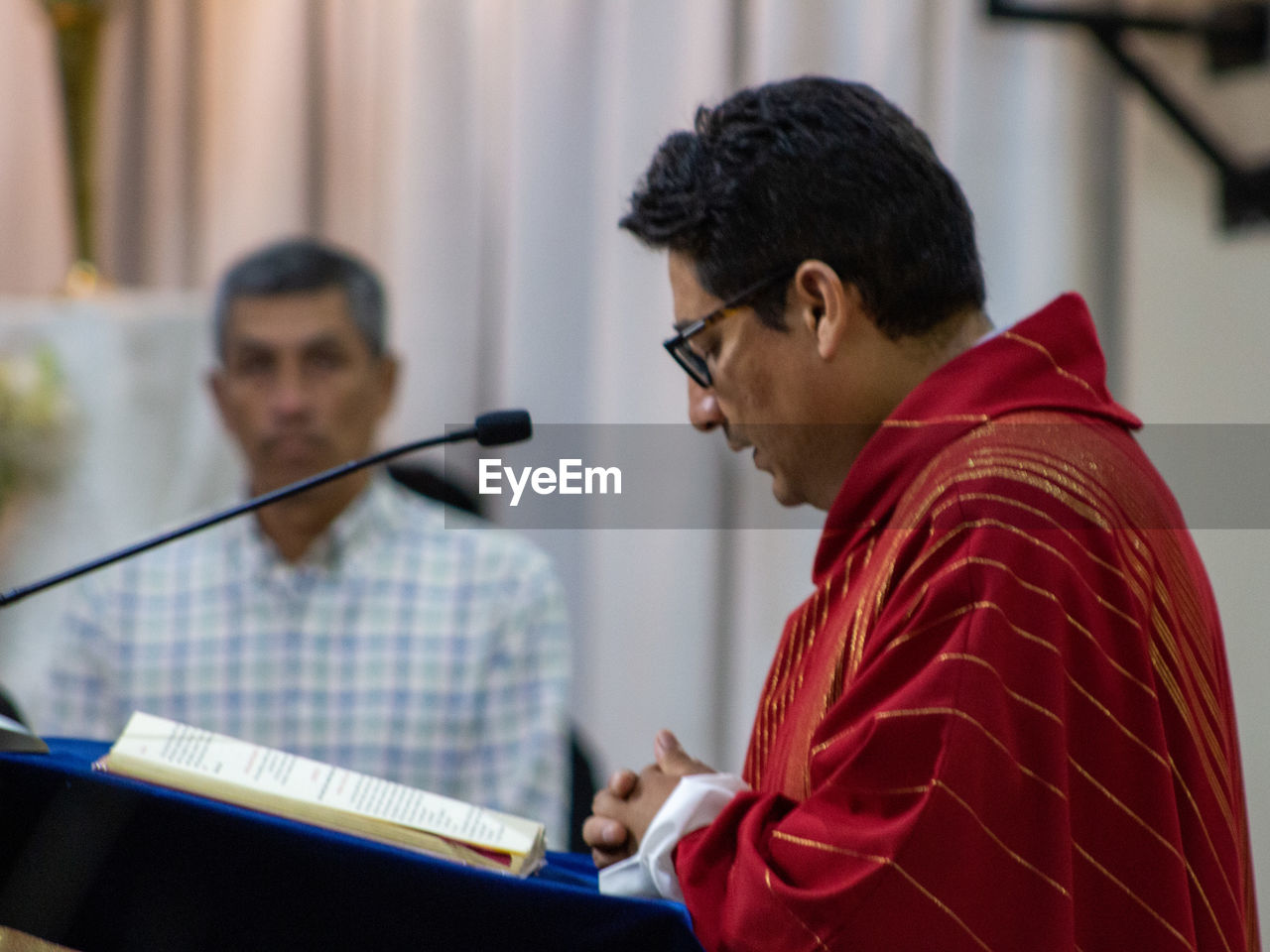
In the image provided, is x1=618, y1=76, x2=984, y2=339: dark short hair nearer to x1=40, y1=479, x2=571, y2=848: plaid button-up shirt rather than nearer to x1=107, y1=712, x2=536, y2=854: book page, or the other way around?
x1=107, y1=712, x2=536, y2=854: book page

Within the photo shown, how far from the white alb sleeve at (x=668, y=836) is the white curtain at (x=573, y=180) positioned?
180 centimetres

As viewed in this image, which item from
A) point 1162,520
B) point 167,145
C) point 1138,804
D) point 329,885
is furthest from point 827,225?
point 167,145

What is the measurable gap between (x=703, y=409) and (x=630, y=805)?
16.8 inches

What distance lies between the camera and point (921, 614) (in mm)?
1004

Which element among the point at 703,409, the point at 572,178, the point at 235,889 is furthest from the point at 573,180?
the point at 235,889

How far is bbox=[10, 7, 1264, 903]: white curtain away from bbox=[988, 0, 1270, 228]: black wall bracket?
143 mm

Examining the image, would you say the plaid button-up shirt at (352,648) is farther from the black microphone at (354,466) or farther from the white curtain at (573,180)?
the black microphone at (354,466)

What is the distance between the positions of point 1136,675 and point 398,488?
187cm

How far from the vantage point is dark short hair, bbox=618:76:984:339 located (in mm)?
1241

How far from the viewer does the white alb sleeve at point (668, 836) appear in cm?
108

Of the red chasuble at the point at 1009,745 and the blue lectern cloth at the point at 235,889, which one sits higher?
the red chasuble at the point at 1009,745

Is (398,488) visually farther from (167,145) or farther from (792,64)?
(792,64)

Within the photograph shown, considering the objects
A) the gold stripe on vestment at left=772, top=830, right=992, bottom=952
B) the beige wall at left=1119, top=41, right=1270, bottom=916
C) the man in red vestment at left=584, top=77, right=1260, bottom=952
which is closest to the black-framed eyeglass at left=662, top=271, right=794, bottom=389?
the man in red vestment at left=584, top=77, right=1260, bottom=952

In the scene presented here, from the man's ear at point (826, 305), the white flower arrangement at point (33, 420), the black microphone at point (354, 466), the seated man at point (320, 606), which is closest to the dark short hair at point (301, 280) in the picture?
the seated man at point (320, 606)
